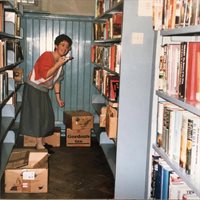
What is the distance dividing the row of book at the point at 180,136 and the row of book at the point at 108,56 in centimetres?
109

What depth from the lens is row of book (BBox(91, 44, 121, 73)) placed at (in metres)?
3.44

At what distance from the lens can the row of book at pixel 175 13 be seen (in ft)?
5.84

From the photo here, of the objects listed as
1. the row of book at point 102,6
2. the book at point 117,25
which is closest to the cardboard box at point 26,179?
the book at point 117,25

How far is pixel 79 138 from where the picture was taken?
504cm

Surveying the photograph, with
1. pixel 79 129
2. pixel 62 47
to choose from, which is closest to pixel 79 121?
pixel 79 129

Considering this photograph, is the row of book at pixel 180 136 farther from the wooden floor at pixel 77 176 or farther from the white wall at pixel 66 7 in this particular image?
the white wall at pixel 66 7

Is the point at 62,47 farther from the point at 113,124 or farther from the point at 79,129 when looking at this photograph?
the point at 113,124

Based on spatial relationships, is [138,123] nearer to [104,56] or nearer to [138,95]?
[138,95]

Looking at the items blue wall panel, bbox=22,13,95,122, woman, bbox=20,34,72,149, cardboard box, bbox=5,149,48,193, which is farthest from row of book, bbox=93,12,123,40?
cardboard box, bbox=5,149,48,193

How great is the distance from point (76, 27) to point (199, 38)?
343 cm

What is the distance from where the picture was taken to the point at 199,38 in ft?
7.31

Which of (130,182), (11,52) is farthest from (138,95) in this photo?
(11,52)

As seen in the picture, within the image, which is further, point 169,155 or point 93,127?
point 93,127

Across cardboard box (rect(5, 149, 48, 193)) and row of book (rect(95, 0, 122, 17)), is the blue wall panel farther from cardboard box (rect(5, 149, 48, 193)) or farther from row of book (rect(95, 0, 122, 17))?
cardboard box (rect(5, 149, 48, 193))
